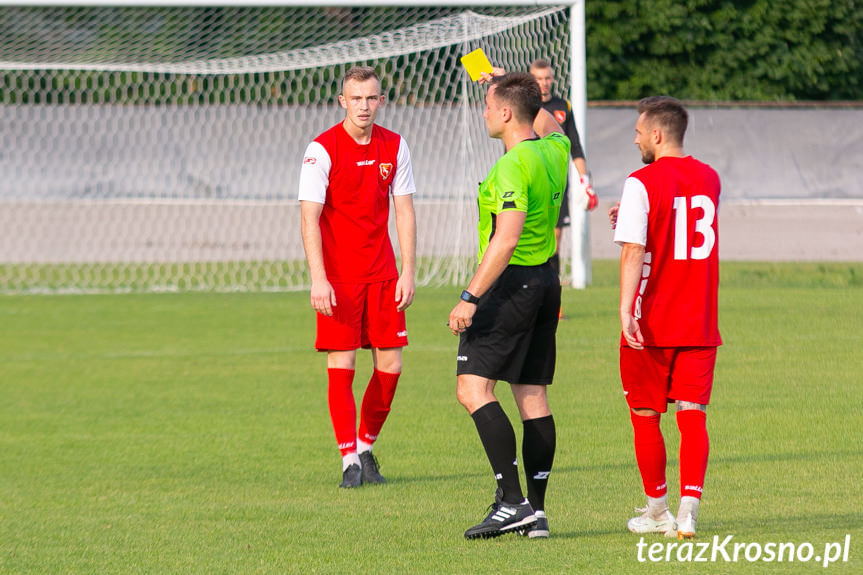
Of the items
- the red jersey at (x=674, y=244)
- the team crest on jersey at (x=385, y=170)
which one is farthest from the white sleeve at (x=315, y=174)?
the red jersey at (x=674, y=244)

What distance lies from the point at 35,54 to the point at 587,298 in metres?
11.0

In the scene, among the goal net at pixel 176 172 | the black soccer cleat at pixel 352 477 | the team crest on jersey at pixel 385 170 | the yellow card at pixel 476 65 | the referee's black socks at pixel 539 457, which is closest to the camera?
the referee's black socks at pixel 539 457

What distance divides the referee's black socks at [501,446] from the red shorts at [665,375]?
1.66 ft

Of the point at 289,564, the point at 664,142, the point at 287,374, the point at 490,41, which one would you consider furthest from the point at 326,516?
the point at 490,41

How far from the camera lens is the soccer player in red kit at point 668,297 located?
4766 millimetres

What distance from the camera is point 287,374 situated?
31.6ft

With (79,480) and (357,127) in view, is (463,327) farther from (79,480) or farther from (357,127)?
(79,480)

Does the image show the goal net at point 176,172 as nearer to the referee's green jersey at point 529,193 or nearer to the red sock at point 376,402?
the red sock at point 376,402

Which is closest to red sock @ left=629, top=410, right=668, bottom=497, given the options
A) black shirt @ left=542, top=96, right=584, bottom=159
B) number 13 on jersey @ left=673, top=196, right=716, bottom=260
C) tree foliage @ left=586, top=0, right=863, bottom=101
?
number 13 on jersey @ left=673, top=196, right=716, bottom=260

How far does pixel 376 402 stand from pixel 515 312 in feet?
5.29

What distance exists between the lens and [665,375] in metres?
4.91

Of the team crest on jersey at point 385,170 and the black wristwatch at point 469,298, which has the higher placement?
the team crest on jersey at point 385,170

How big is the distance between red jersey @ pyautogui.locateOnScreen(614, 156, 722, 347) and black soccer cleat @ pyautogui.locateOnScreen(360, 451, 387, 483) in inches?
74.4

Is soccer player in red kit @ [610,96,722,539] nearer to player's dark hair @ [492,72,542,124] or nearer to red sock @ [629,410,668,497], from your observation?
red sock @ [629,410,668,497]
